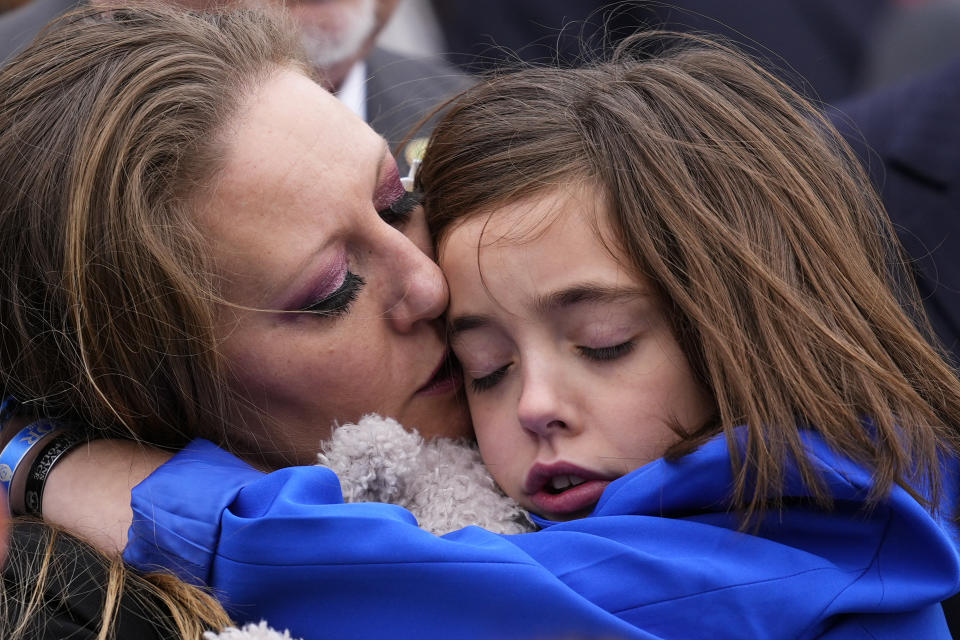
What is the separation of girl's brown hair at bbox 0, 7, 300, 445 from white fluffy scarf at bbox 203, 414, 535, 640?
24 centimetres

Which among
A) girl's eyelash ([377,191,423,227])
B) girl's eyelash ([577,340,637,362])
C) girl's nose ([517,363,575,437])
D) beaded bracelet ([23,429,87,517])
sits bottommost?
beaded bracelet ([23,429,87,517])

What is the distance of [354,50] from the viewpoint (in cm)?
283

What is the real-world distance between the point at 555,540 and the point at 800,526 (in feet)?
1.11

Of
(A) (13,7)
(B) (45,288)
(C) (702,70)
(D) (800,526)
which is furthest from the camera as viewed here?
(A) (13,7)

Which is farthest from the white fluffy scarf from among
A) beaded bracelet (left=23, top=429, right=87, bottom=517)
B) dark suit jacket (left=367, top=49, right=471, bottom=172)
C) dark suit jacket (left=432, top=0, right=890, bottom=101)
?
dark suit jacket (left=432, top=0, right=890, bottom=101)

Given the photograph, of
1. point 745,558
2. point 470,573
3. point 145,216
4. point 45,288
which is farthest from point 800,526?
point 45,288

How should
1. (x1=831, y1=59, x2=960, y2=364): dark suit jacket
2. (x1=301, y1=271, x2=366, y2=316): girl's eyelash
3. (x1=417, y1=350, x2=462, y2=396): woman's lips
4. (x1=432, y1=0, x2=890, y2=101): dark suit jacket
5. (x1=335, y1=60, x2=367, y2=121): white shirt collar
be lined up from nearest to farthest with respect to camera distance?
(x1=301, y1=271, x2=366, y2=316): girl's eyelash, (x1=417, y1=350, x2=462, y2=396): woman's lips, (x1=831, y1=59, x2=960, y2=364): dark suit jacket, (x1=335, y1=60, x2=367, y2=121): white shirt collar, (x1=432, y1=0, x2=890, y2=101): dark suit jacket

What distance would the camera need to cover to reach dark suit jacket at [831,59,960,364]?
7.79 ft

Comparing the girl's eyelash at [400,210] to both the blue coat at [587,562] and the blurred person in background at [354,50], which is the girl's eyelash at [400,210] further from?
the blurred person in background at [354,50]

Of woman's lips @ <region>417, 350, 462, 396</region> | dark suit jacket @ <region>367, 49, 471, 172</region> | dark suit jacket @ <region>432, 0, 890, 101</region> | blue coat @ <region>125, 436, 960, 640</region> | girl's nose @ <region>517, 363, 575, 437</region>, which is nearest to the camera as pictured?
blue coat @ <region>125, 436, 960, 640</region>

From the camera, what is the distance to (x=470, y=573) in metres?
1.38

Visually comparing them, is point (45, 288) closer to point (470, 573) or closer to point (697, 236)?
point (470, 573)

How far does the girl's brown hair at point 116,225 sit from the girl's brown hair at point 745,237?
0.43m

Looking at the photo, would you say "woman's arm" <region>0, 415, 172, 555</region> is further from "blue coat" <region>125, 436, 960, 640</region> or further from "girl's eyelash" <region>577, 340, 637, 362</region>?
"girl's eyelash" <region>577, 340, 637, 362</region>
